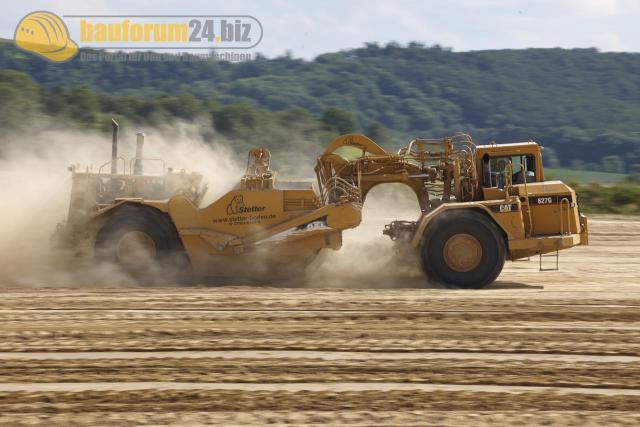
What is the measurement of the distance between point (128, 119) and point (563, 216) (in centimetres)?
2548

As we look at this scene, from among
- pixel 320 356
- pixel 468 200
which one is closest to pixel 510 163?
pixel 468 200

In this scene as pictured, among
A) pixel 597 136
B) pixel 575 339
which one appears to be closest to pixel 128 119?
pixel 575 339

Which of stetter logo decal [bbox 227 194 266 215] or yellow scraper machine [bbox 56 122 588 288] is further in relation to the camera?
stetter logo decal [bbox 227 194 266 215]

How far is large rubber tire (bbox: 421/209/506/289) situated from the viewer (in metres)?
11.9

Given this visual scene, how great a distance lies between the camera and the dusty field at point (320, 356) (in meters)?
6.32

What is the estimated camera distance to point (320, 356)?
7816 mm

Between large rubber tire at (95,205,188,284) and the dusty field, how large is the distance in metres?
0.94

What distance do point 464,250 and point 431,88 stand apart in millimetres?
71464

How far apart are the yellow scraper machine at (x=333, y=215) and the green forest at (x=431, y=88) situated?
1067 inches

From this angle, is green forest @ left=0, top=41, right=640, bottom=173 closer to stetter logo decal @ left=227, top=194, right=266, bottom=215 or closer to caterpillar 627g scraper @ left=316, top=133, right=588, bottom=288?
caterpillar 627g scraper @ left=316, top=133, right=588, bottom=288

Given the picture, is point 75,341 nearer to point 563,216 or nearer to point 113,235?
point 113,235

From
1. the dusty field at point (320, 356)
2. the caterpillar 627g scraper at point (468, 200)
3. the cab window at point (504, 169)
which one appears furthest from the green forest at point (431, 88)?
the dusty field at point (320, 356)

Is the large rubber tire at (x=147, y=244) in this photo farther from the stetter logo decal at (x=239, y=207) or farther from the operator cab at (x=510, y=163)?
the operator cab at (x=510, y=163)

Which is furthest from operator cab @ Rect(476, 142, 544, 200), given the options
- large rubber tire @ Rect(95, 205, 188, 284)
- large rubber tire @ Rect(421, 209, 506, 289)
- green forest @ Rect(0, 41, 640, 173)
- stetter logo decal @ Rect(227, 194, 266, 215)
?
green forest @ Rect(0, 41, 640, 173)
